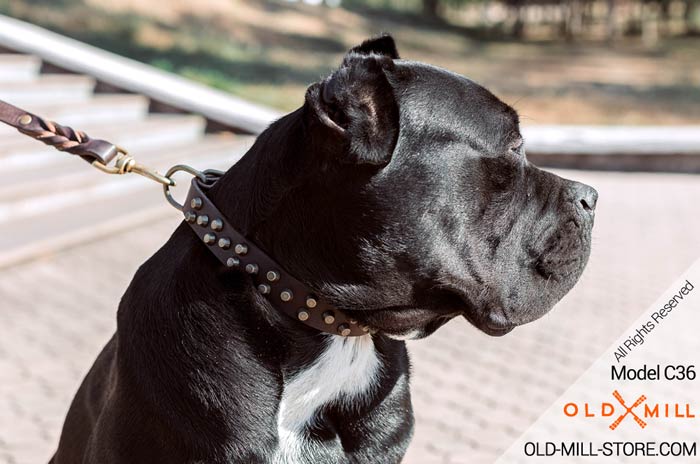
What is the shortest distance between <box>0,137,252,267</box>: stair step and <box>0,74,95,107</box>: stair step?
148cm

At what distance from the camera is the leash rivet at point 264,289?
246 cm

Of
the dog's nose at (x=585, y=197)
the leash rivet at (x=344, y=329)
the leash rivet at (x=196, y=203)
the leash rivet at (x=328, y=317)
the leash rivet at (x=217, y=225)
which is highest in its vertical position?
the leash rivet at (x=196, y=203)

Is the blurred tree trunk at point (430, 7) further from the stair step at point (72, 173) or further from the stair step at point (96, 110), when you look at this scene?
the stair step at point (72, 173)

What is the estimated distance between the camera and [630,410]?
201 inches

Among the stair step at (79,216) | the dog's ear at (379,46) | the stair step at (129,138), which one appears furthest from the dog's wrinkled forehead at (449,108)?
the stair step at (129,138)

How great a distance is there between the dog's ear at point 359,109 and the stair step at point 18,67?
8445 mm

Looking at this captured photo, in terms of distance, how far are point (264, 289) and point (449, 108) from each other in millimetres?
739

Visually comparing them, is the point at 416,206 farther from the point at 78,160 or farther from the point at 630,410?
the point at 78,160

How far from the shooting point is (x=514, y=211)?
2.67 metres

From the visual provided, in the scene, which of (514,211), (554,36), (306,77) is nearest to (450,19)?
(554,36)

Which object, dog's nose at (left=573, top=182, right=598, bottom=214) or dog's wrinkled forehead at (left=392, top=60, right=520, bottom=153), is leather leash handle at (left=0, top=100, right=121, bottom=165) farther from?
dog's nose at (left=573, top=182, right=598, bottom=214)

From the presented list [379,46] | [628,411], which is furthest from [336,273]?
[628,411]

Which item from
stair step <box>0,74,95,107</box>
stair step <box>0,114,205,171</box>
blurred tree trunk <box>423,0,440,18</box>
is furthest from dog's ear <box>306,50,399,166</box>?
blurred tree trunk <box>423,0,440,18</box>

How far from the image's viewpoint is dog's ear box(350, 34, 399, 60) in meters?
2.67
